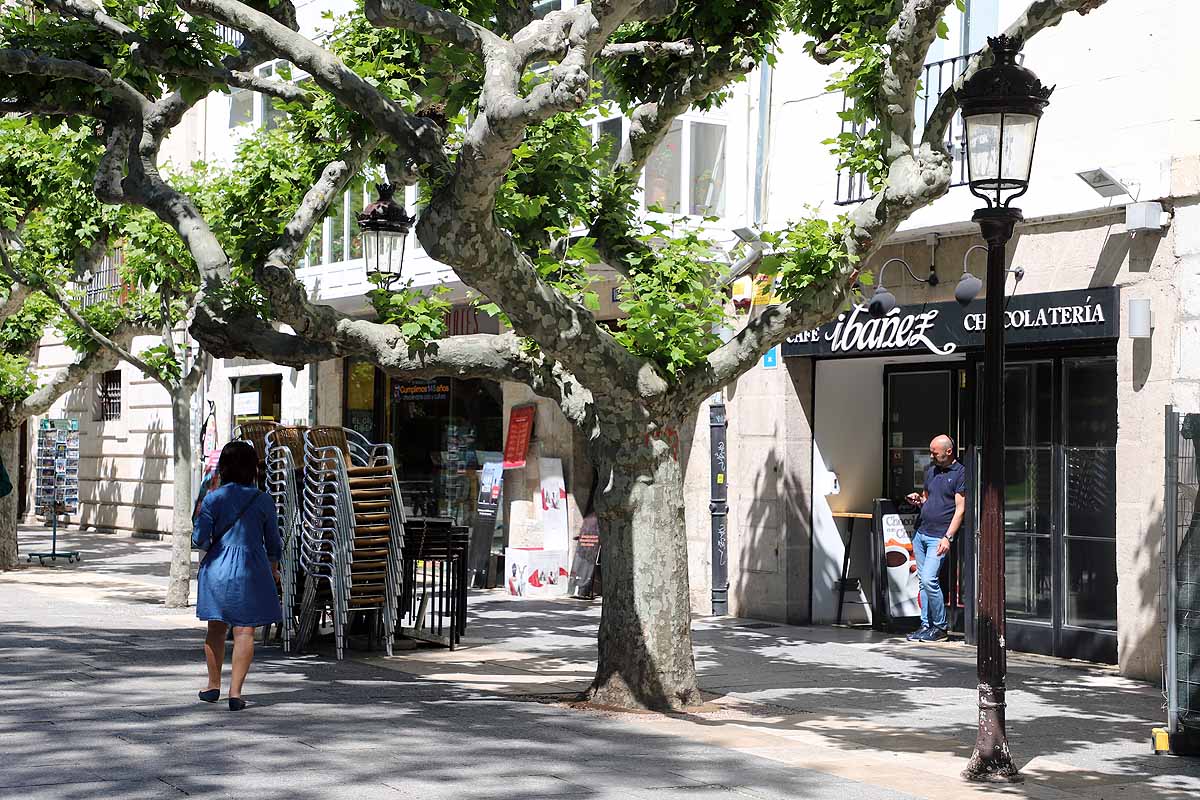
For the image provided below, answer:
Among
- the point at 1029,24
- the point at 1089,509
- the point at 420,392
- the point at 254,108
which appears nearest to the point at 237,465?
the point at 1029,24

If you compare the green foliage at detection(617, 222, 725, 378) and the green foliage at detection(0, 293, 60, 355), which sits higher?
the green foliage at detection(0, 293, 60, 355)

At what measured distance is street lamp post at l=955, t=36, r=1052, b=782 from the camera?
812 cm

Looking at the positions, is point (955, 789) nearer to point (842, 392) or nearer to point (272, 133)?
point (842, 392)

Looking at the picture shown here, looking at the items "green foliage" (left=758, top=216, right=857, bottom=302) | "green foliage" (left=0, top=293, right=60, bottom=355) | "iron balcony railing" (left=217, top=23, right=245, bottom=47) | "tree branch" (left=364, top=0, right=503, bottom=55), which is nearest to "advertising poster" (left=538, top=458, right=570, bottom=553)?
"green foliage" (left=0, top=293, right=60, bottom=355)

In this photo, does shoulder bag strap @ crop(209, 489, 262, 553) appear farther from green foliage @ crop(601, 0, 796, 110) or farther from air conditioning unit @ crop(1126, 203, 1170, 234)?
air conditioning unit @ crop(1126, 203, 1170, 234)

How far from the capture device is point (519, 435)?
773 inches

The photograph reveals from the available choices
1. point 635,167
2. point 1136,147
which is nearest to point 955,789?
point 635,167

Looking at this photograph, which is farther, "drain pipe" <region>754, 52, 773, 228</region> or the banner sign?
the banner sign

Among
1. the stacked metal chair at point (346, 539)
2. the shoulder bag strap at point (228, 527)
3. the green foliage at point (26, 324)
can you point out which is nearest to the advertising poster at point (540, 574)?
the stacked metal chair at point (346, 539)

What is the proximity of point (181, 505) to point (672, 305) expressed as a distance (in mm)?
8528

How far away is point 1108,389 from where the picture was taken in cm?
1303

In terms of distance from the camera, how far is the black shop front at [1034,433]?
13000 mm

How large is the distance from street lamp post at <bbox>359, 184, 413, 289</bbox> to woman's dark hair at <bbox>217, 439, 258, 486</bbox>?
4.91m

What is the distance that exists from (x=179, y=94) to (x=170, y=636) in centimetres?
514
